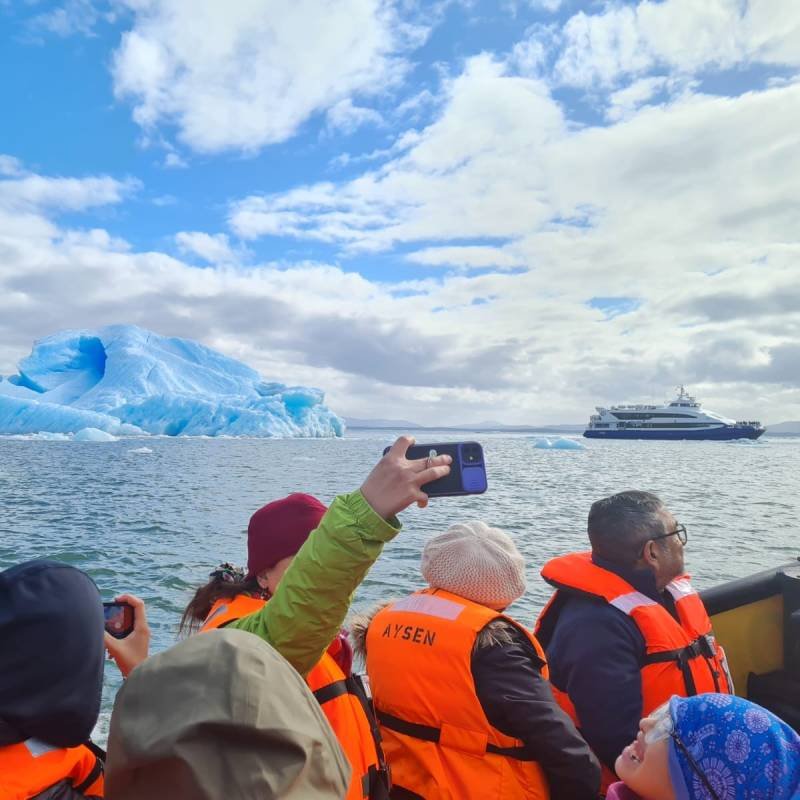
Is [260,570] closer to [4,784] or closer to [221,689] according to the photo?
[4,784]

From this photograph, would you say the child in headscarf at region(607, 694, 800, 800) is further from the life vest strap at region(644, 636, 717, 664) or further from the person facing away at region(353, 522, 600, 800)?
the life vest strap at region(644, 636, 717, 664)

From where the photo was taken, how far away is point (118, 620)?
2008 mm

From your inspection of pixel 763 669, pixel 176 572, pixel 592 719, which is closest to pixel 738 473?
pixel 176 572

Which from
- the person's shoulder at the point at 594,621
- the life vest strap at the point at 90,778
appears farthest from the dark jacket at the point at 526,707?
the life vest strap at the point at 90,778

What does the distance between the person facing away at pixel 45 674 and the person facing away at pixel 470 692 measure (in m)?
0.94

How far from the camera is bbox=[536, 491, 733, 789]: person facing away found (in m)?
2.28

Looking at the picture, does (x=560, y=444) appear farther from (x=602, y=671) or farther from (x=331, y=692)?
(x=331, y=692)

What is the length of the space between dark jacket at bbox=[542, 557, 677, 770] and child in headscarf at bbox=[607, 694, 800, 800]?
0.97m

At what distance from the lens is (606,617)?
233 cm

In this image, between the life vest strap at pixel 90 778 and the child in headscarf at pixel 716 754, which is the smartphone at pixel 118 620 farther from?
the child in headscarf at pixel 716 754

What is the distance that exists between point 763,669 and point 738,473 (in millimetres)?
31450

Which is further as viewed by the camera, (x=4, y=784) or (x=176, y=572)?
(x=176, y=572)

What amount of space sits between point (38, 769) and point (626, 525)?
195cm

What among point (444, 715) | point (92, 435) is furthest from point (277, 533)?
point (92, 435)
